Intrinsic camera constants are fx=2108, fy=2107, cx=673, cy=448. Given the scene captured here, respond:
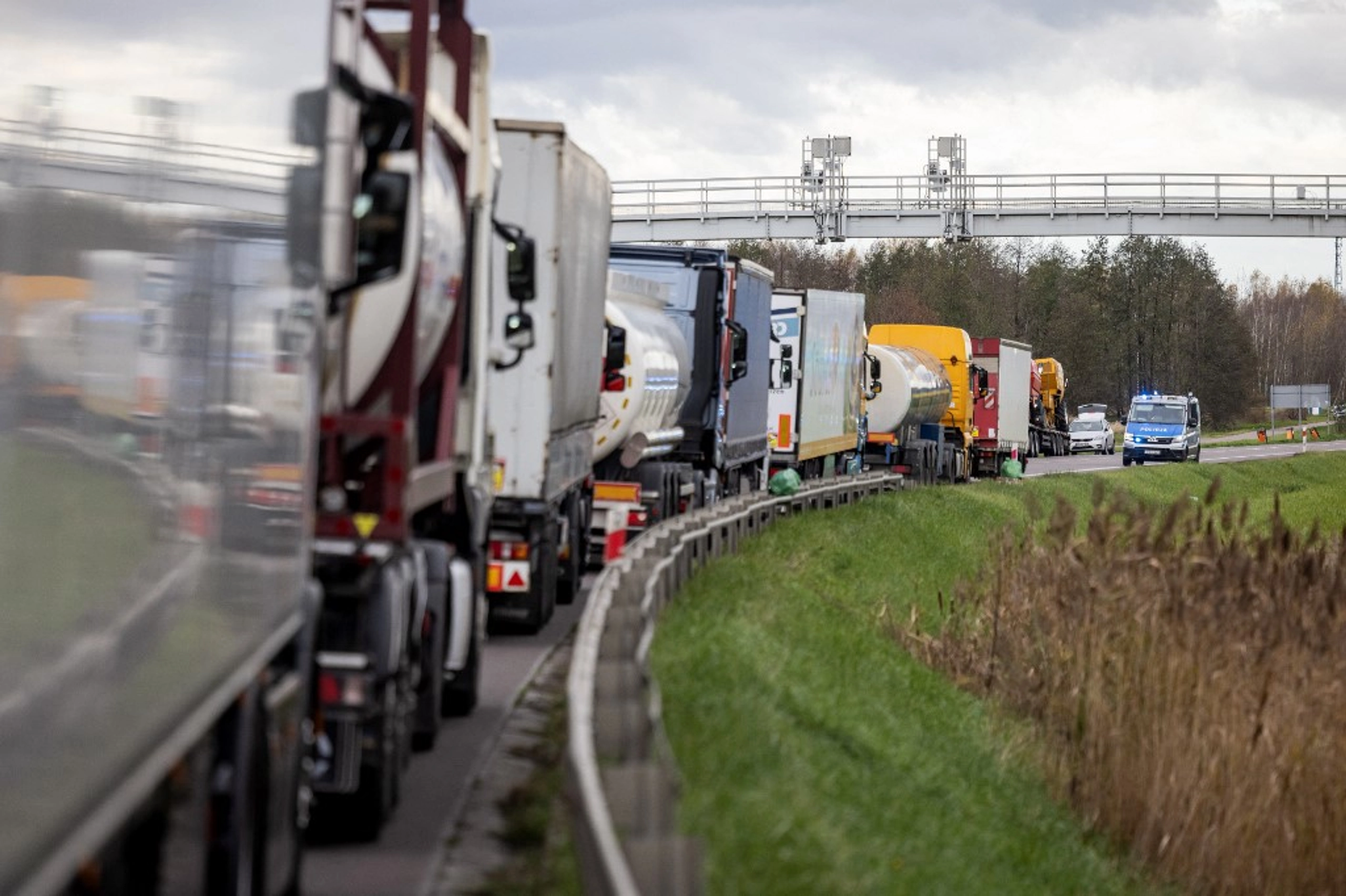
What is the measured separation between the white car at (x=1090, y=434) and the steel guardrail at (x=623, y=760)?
7487 cm

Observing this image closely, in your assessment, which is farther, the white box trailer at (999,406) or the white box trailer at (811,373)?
the white box trailer at (999,406)

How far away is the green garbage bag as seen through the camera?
26.6 m

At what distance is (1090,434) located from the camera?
8644 cm

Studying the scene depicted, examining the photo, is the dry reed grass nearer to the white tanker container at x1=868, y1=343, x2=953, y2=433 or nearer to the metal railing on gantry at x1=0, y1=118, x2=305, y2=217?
the metal railing on gantry at x1=0, y1=118, x2=305, y2=217

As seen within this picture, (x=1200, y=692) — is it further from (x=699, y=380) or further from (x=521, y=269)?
(x=699, y=380)

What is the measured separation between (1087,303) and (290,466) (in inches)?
4632

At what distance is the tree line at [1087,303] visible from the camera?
111 metres

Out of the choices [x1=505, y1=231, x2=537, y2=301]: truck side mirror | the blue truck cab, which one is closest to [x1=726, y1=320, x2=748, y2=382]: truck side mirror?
[x1=505, y1=231, x2=537, y2=301]: truck side mirror

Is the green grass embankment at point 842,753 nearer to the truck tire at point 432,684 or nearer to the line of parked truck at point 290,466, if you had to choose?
the truck tire at point 432,684

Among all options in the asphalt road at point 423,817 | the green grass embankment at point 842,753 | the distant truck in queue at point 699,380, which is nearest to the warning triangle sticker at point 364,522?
the asphalt road at point 423,817

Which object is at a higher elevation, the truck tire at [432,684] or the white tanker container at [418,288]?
the white tanker container at [418,288]

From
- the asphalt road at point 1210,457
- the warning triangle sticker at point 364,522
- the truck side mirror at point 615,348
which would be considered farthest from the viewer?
the asphalt road at point 1210,457

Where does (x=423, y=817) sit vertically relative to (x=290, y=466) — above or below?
below

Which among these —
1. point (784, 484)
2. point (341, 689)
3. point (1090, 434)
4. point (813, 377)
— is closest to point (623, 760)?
point (341, 689)
